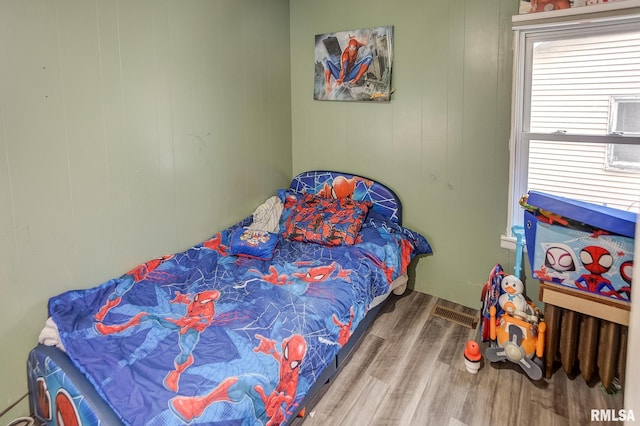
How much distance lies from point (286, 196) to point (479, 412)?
190cm

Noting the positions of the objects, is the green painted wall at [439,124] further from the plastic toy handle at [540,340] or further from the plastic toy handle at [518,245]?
the plastic toy handle at [540,340]

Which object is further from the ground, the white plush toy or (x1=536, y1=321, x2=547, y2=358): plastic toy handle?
the white plush toy

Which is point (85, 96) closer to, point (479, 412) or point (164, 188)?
point (164, 188)

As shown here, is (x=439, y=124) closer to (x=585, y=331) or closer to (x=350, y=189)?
(x=350, y=189)

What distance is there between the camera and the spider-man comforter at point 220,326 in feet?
4.82

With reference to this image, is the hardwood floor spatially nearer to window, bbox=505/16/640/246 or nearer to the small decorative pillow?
the small decorative pillow

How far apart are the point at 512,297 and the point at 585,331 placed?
346mm

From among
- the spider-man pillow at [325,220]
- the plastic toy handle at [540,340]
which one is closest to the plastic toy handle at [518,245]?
the plastic toy handle at [540,340]

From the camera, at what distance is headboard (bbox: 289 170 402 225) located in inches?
117

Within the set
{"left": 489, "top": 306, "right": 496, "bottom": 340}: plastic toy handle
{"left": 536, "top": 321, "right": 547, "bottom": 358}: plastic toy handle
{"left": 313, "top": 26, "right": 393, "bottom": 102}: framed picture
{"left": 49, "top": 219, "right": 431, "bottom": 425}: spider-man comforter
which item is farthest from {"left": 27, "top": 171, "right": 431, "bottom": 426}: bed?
{"left": 536, "top": 321, "right": 547, "bottom": 358}: plastic toy handle

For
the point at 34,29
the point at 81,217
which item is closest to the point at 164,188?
the point at 81,217

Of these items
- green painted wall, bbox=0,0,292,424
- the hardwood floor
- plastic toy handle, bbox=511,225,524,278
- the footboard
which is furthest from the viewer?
plastic toy handle, bbox=511,225,524,278

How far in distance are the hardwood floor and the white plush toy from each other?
35 cm

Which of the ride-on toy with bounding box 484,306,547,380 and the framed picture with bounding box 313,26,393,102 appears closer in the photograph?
the ride-on toy with bounding box 484,306,547,380
